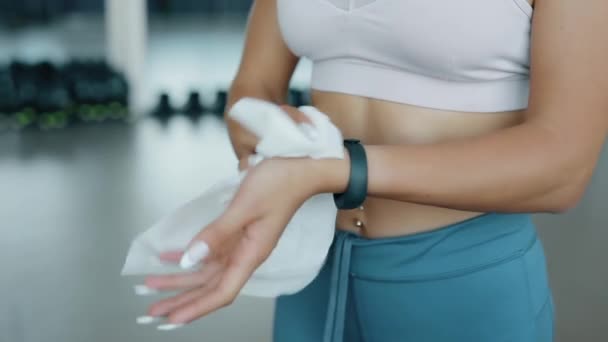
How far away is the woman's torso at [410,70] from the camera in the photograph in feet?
2.52

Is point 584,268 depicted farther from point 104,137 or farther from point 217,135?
point 104,137

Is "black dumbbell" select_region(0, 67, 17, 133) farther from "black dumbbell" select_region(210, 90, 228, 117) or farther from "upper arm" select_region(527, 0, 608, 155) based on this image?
"upper arm" select_region(527, 0, 608, 155)

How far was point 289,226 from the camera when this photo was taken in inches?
30.1

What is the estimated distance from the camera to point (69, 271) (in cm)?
287

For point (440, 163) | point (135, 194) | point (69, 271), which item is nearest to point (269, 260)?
point (440, 163)

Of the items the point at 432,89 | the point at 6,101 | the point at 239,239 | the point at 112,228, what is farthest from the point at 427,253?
the point at 6,101

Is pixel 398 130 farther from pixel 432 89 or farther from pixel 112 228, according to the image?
pixel 112 228

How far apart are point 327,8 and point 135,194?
2.84m

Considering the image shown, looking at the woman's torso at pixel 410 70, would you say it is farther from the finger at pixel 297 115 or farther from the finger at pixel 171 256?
the finger at pixel 171 256

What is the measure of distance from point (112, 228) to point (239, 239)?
264 cm

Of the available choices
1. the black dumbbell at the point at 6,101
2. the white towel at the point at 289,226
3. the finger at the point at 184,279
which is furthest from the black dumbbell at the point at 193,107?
the finger at the point at 184,279

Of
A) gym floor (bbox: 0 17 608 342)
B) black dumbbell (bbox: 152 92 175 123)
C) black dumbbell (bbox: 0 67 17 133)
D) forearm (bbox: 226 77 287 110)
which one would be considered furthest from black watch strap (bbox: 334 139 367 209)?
black dumbbell (bbox: 152 92 175 123)

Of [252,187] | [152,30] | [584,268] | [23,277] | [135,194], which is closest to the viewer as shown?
[252,187]

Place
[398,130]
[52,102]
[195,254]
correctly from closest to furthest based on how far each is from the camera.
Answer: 1. [195,254]
2. [398,130]
3. [52,102]
